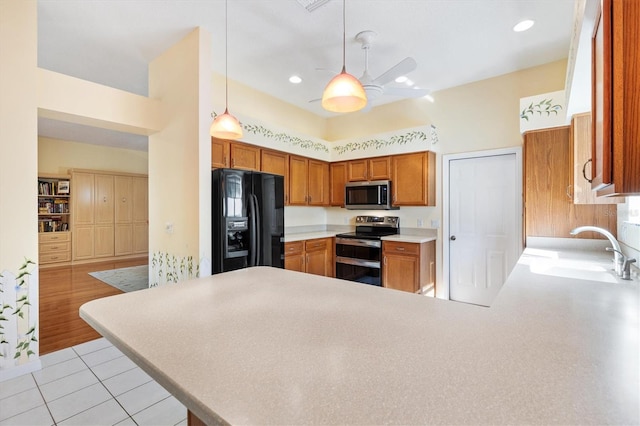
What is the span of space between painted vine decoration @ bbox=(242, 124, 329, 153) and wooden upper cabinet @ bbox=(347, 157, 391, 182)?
0.57 meters

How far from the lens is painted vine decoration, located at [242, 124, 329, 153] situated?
3.71 meters

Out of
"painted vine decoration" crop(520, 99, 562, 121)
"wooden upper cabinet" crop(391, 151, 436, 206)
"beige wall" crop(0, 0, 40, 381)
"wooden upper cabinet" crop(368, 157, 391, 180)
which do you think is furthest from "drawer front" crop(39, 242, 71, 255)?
"painted vine decoration" crop(520, 99, 562, 121)

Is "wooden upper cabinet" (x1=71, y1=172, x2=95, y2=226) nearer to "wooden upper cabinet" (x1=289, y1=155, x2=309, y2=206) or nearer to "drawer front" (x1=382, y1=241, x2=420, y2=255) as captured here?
"wooden upper cabinet" (x1=289, y1=155, x2=309, y2=206)

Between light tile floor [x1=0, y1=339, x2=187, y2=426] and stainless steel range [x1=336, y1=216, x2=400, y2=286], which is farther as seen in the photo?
stainless steel range [x1=336, y1=216, x2=400, y2=286]

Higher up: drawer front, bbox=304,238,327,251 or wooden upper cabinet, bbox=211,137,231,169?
wooden upper cabinet, bbox=211,137,231,169

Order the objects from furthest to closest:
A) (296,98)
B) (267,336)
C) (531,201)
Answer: (296,98), (531,201), (267,336)

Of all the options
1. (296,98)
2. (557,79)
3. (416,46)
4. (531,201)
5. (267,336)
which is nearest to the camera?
(267,336)

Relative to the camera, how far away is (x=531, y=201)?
279 centimetres

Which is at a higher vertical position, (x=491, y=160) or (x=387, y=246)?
(x=491, y=160)

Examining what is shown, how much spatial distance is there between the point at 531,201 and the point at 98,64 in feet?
16.0

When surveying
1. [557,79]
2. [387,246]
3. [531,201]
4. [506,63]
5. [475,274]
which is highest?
[506,63]

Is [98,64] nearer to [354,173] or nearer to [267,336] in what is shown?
[354,173]

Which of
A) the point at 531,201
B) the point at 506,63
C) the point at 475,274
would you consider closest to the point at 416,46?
the point at 506,63

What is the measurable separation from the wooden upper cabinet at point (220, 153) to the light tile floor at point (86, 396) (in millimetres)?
2053
